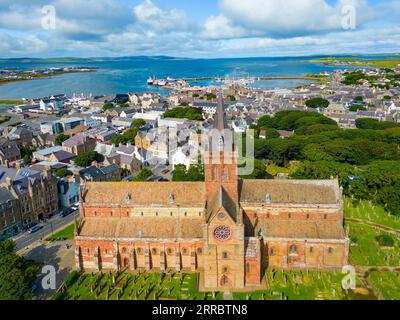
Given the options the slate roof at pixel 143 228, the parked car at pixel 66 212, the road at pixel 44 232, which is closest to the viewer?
the slate roof at pixel 143 228

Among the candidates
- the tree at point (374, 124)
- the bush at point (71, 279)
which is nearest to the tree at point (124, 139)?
the bush at point (71, 279)

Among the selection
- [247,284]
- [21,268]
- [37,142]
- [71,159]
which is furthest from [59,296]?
[37,142]

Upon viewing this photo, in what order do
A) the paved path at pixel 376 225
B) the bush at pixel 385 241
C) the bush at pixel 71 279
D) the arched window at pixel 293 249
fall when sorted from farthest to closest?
the paved path at pixel 376 225, the bush at pixel 385 241, the arched window at pixel 293 249, the bush at pixel 71 279

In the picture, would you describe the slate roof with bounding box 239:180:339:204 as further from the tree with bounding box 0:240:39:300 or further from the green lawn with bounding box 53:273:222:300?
the tree with bounding box 0:240:39:300

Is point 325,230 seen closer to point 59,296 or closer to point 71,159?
point 59,296

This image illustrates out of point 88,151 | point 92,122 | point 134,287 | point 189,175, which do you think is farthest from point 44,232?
point 92,122

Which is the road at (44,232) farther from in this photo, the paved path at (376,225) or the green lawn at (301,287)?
the paved path at (376,225)
